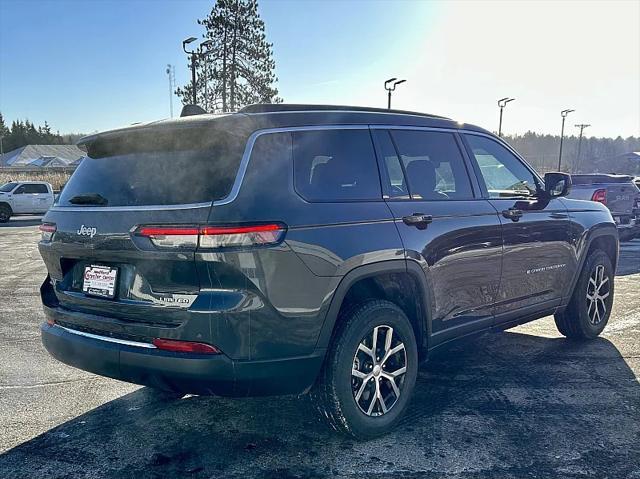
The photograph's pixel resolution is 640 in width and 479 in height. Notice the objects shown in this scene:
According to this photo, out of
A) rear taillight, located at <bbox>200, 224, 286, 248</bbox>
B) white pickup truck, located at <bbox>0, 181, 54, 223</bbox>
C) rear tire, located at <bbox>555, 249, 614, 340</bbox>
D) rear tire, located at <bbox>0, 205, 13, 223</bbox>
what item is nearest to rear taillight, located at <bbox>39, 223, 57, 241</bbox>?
rear taillight, located at <bbox>200, 224, 286, 248</bbox>

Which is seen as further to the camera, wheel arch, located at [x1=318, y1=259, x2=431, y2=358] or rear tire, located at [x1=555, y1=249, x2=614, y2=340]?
rear tire, located at [x1=555, y1=249, x2=614, y2=340]

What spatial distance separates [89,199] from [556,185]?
3.66 meters

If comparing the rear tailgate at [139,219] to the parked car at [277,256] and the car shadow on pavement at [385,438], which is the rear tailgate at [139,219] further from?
the car shadow on pavement at [385,438]

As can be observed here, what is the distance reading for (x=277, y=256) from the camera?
270 centimetres

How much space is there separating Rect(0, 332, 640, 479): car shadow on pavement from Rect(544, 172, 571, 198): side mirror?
59.8 inches

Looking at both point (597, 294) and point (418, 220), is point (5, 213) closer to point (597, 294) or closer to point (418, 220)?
point (597, 294)

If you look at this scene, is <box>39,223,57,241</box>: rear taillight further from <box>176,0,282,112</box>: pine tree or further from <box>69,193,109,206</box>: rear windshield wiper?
<box>176,0,282,112</box>: pine tree

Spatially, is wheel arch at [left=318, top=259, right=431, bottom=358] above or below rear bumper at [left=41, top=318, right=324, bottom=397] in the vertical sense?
above

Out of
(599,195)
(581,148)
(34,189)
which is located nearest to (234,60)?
(34,189)

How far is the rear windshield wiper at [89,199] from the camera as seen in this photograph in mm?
3050

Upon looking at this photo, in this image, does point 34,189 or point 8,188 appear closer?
point 8,188

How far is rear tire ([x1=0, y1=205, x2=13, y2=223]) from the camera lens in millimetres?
21225

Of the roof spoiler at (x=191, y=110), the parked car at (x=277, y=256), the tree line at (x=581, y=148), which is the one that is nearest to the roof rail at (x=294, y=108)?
the parked car at (x=277, y=256)

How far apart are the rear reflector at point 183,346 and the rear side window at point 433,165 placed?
1.66m
